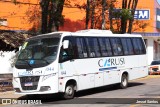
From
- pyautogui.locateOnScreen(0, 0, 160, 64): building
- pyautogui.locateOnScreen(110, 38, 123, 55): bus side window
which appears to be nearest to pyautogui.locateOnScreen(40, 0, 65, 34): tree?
pyautogui.locateOnScreen(110, 38, 123, 55): bus side window

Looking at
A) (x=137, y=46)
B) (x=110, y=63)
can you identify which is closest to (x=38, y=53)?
(x=110, y=63)

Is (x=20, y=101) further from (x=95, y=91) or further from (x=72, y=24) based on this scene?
(x=72, y=24)

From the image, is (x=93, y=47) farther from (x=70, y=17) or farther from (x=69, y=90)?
(x=70, y=17)

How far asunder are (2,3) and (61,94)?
93.3ft

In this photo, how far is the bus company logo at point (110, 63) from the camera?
66.4 ft

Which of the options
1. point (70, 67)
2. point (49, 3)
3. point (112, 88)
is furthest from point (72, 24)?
point (70, 67)

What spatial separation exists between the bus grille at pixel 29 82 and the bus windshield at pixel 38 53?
0.45m

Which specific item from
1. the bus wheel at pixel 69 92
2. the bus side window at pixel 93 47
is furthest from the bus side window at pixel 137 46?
the bus wheel at pixel 69 92

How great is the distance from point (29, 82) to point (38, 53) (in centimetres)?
130

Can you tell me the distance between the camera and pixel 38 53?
57.9 ft

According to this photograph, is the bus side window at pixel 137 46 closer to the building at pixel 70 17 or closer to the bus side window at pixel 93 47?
the bus side window at pixel 93 47

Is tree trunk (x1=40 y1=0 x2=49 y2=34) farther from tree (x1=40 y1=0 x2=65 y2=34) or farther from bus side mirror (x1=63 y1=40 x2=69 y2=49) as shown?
bus side mirror (x1=63 y1=40 x2=69 y2=49)

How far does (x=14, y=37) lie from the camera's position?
958 inches

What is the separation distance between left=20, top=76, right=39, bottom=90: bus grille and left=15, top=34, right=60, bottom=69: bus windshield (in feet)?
1.47
